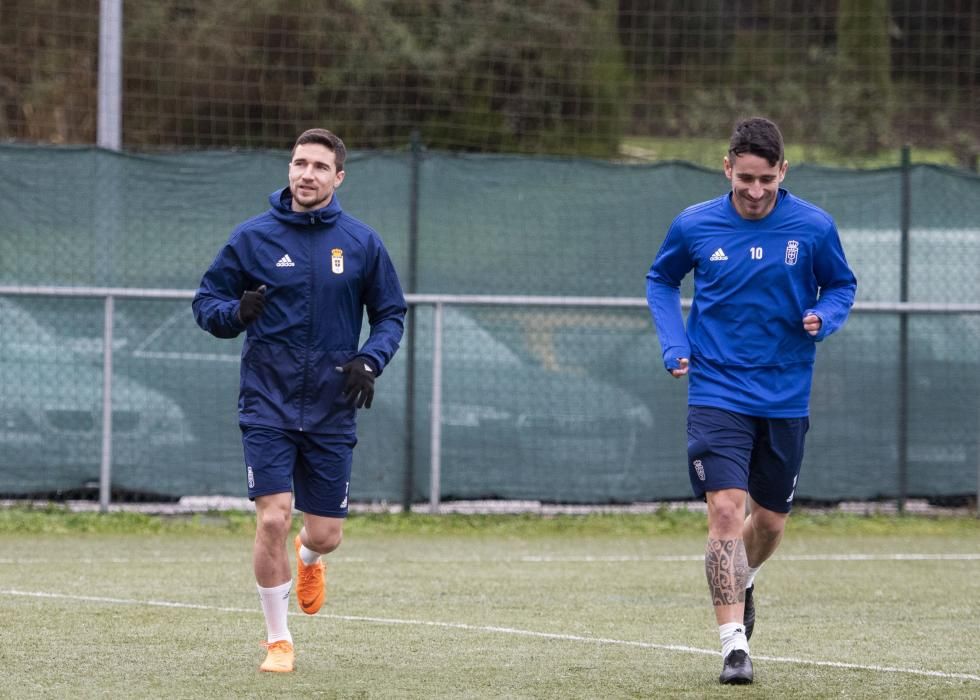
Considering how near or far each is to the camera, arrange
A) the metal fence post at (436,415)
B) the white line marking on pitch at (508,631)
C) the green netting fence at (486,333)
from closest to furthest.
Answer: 1. the white line marking on pitch at (508,631)
2. the green netting fence at (486,333)
3. the metal fence post at (436,415)

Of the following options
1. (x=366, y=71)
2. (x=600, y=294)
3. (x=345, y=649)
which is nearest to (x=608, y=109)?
(x=366, y=71)

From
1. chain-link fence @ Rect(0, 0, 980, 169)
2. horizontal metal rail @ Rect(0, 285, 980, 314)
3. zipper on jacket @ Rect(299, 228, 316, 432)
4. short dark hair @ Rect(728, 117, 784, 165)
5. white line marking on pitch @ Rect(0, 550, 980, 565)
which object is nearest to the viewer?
short dark hair @ Rect(728, 117, 784, 165)

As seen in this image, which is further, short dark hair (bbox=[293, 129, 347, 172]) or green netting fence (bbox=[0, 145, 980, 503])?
green netting fence (bbox=[0, 145, 980, 503])

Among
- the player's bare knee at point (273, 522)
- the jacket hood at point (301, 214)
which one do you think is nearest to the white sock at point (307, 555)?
the player's bare knee at point (273, 522)

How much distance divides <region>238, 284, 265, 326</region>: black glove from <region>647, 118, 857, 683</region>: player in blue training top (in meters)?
1.53

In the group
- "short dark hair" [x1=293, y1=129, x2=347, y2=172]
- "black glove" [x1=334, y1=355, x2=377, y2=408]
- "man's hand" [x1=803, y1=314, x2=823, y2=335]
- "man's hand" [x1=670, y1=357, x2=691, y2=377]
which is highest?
"short dark hair" [x1=293, y1=129, x2=347, y2=172]

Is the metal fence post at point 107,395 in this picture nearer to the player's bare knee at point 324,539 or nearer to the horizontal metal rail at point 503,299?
the horizontal metal rail at point 503,299

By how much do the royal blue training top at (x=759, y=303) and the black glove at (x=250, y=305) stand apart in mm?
Result: 1495

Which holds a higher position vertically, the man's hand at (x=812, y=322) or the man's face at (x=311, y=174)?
the man's face at (x=311, y=174)

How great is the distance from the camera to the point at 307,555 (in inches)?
273

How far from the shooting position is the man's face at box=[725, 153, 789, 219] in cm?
623

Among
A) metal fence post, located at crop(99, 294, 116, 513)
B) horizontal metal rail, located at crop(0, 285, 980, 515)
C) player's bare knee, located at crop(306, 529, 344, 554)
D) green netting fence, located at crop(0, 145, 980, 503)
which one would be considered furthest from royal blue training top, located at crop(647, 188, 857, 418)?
metal fence post, located at crop(99, 294, 116, 513)

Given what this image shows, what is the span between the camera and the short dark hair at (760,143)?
244 inches

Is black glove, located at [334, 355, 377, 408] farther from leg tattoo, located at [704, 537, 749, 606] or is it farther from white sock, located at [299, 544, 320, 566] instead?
leg tattoo, located at [704, 537, 749, 606]
